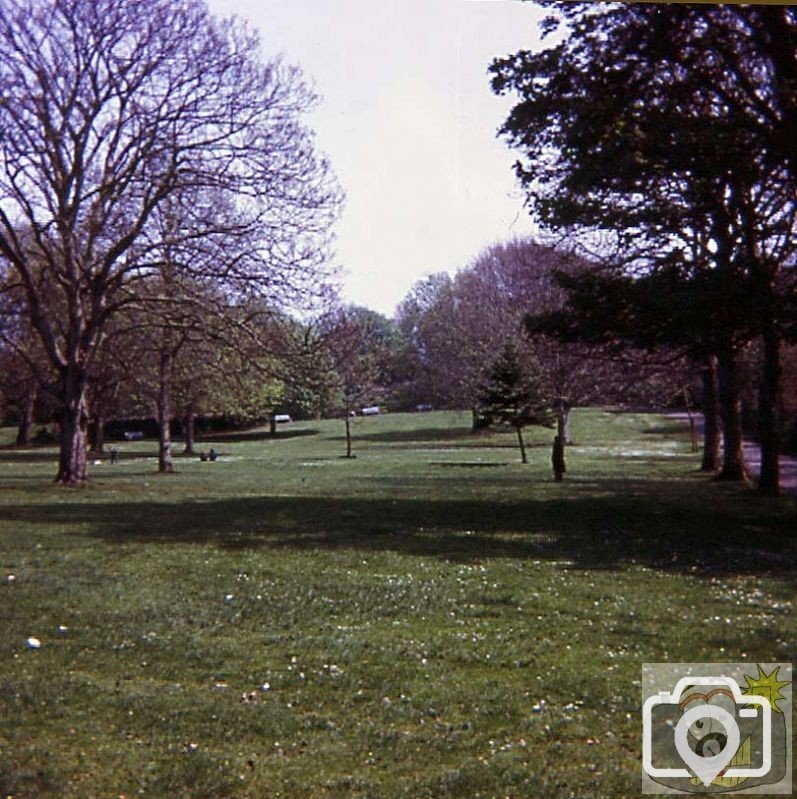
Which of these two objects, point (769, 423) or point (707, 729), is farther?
point (769, 423)

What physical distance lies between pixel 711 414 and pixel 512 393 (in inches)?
237

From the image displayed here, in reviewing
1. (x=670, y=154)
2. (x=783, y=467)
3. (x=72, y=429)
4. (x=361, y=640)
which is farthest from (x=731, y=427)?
(x=361, y=640)

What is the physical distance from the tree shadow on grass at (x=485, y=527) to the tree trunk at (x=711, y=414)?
31.9 feet

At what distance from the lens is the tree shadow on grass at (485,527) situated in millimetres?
11023

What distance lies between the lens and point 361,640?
6.54 m

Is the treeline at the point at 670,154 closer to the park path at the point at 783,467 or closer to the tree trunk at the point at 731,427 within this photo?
the park path at the point at 783,467

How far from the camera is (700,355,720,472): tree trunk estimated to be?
2827 cm

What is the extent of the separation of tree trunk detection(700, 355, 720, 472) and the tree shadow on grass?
9.73 m

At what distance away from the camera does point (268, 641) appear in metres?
6.54

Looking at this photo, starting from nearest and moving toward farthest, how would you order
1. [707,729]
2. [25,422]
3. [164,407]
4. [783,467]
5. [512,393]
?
1. [707,729]
2. [512,393]
3. [783,467]
4. [164,407]
5. [25,422]

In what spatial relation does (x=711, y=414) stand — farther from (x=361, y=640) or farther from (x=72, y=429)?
(x=361, y=640)

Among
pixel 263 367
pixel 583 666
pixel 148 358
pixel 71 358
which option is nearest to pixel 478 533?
pixel 583 666

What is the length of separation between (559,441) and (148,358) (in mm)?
12564

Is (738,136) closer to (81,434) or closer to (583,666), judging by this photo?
(583,666)
